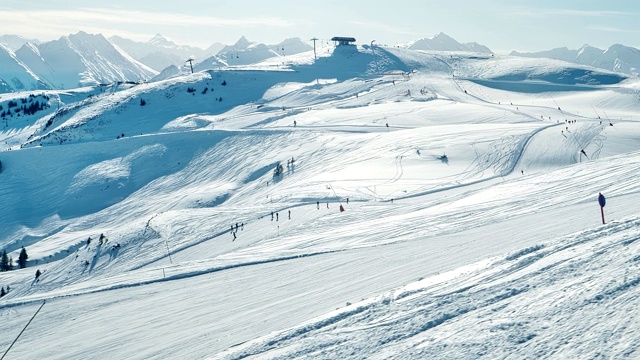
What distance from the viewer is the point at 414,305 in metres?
13.4

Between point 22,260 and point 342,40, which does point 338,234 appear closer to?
point 22,260

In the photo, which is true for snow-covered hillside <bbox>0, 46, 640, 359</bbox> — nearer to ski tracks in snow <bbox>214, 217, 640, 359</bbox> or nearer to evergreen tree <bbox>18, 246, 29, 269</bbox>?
ski tracks in snow <bbox>214, 217, 640, 359</bbox>

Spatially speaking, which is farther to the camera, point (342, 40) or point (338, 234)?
point (342, 40)

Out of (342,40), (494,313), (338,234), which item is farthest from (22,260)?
(342,40)

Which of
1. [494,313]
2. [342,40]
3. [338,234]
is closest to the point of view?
[494,313]

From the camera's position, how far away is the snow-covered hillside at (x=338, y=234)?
12422 millimetres

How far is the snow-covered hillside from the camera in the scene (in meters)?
12.4

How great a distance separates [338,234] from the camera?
26953 millimetres

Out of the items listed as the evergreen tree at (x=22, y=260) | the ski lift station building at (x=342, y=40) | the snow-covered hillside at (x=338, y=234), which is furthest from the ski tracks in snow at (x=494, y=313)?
the ski lift station building at (x=342, y=40)

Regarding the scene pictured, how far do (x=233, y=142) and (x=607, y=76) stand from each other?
7156 cm

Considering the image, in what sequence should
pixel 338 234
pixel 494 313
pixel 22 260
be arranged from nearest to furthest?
pixel 494 313 → pixel 338 234 → pixel 22 260

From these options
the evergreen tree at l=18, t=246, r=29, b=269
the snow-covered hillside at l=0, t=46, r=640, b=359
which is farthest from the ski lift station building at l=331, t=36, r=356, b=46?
the evergreen tree at l=18, t=246, r=29, b=269

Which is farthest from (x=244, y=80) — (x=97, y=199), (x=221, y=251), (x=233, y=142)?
(x=221, y=251)

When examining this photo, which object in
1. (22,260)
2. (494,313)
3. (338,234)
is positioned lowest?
(22,260)
